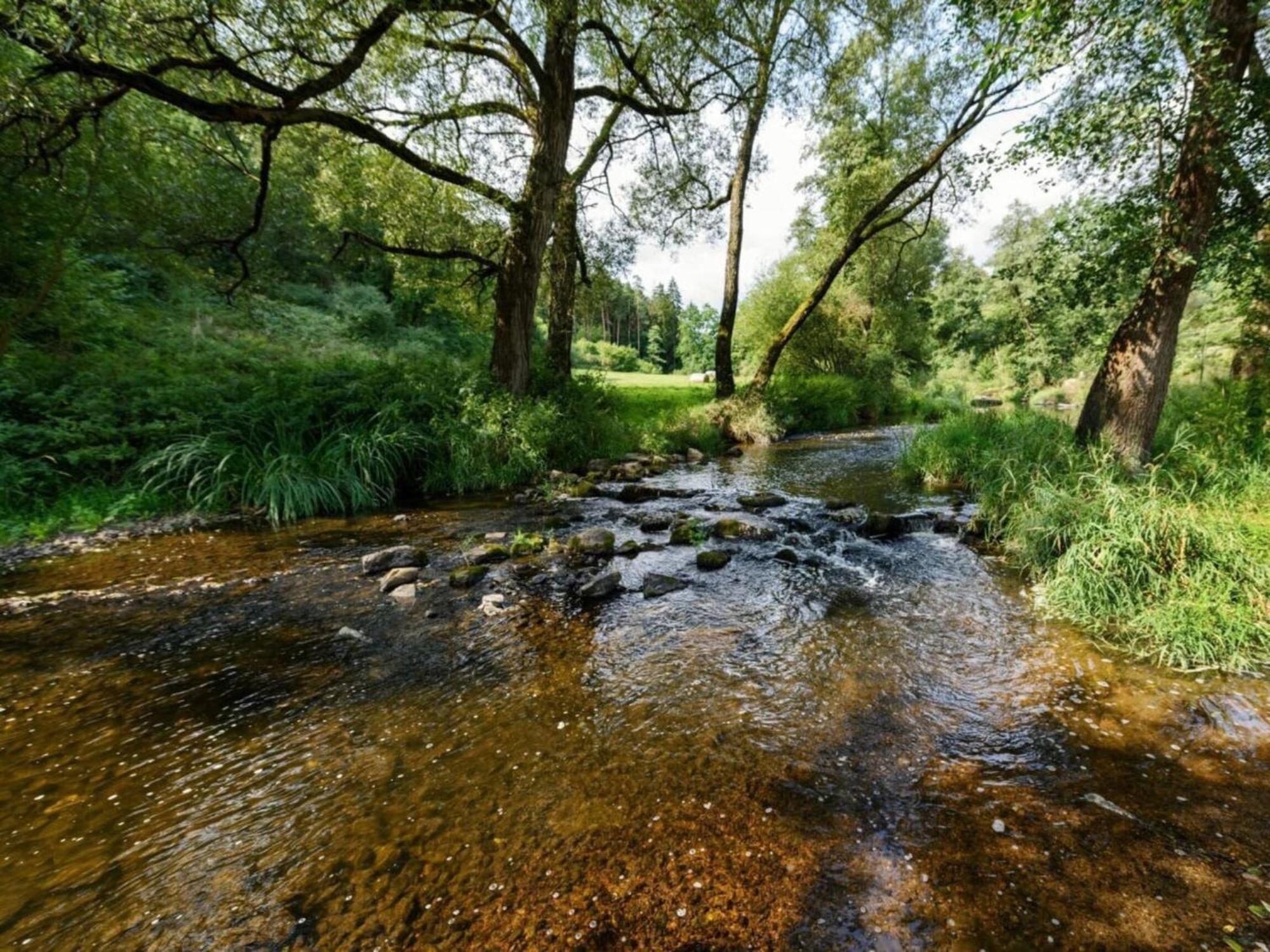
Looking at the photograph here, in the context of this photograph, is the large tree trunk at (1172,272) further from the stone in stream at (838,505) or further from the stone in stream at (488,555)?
Answer: the stone in stream at (488,555)

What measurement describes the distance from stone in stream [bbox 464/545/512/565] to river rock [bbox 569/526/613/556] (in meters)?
0.83

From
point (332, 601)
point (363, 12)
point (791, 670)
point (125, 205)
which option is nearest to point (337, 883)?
point (791, 670)

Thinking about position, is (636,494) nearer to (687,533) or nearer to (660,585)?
(687,533)

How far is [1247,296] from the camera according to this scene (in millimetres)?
7824

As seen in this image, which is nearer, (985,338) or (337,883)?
(337,883)

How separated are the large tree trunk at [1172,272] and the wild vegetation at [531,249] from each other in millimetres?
38

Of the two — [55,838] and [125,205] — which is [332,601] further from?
[125,205]

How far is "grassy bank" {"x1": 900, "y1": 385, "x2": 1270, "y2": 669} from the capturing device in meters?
3.92

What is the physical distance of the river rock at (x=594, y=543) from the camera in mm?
6449

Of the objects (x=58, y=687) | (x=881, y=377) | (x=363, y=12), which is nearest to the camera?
(x=58, y=687)

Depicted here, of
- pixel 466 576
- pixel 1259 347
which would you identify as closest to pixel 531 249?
pixel 466 576

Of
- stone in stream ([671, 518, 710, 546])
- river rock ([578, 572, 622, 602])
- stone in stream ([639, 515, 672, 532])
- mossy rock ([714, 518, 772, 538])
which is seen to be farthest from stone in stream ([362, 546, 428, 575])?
mossy rock ([714, 518, 772, 538])

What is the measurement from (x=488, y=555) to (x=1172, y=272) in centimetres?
916

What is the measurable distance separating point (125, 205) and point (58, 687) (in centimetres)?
1120
